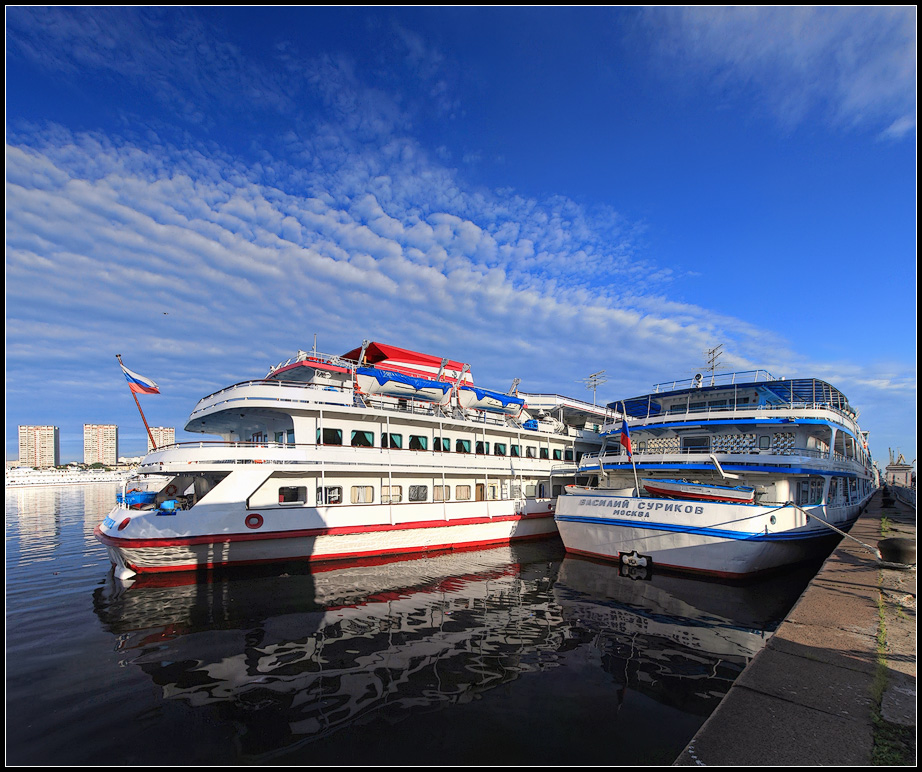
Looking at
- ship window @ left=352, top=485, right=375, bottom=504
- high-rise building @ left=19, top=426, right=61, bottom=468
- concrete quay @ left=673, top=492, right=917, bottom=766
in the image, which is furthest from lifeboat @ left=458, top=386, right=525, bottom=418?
high-rise building @ left=19, top=426, right=61, bottom=468

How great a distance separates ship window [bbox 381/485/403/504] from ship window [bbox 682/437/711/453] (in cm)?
1500

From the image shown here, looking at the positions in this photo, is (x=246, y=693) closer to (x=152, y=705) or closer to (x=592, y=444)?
(x=152, y=705)

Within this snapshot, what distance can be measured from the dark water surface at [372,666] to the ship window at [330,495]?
3.67m

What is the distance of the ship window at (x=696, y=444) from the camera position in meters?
22.8

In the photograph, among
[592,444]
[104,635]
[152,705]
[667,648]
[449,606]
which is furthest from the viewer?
[592,444]

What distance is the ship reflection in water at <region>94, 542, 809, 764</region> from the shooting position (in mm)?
7738

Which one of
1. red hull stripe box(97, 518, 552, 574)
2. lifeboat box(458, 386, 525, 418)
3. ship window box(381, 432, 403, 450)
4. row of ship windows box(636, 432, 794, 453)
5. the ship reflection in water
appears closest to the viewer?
the ship reflection in water

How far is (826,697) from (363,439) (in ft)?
66.4

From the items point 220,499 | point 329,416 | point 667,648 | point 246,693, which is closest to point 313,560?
point 220,499

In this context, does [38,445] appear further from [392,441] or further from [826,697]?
[826,697]

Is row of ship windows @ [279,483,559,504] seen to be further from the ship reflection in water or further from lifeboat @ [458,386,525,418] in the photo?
lifeboat @ [458,386,525,418]

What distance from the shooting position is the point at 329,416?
22.0 meters

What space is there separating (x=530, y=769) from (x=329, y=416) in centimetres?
1783

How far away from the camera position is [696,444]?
2409cm
